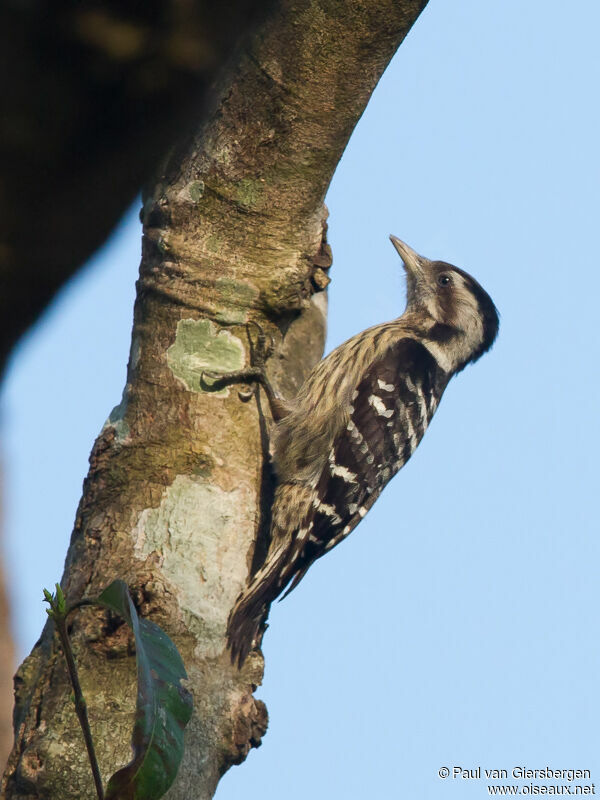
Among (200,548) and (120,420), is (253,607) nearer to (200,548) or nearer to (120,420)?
(200,548)

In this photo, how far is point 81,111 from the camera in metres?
0.53

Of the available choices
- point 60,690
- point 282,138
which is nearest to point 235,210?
point 282,138

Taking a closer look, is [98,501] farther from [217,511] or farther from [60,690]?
[60,690]

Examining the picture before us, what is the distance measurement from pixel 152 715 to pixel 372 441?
9.11 feet

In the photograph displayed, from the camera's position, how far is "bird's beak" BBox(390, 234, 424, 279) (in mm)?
5598

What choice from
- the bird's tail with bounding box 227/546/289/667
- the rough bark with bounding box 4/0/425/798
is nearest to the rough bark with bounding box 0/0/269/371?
the rough bark with bounding box 4/0/425/798

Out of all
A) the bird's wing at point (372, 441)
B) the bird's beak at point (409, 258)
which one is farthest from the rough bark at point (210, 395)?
the bird's beak at point (409, 258)

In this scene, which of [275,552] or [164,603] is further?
[275,552]

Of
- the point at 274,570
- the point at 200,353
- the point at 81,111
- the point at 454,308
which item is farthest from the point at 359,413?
the point at 81,111

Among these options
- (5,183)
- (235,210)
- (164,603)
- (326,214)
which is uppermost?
(326,214)

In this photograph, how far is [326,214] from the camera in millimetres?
3738

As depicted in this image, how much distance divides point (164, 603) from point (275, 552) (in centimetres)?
84

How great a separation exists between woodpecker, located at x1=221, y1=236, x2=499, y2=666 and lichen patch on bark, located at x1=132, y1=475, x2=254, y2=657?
16 centimetres

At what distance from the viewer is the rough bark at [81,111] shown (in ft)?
1.69
